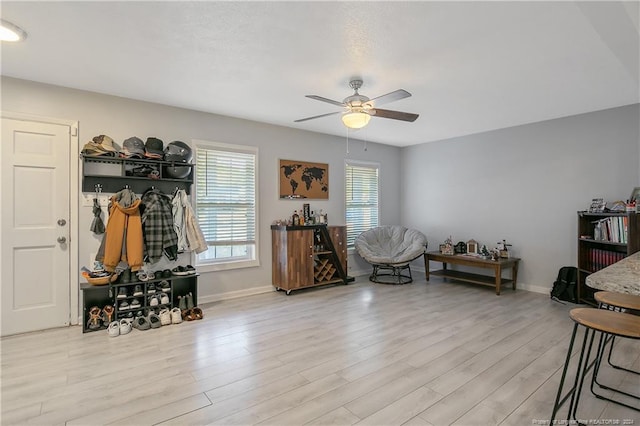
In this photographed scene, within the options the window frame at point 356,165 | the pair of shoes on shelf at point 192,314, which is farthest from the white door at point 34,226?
the window frame at point 356,165

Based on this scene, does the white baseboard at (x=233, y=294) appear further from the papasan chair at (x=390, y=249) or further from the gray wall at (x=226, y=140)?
the papasan chair at (x=390, y=249)

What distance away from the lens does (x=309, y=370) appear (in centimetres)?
258

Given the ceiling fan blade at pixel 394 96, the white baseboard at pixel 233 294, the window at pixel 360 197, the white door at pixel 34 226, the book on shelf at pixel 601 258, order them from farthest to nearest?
the window at pixel 360 197, the white baseboard at pixel 233 294, the book on shelf at pixel 601 258, the white door at pixel 34 226, the ceiling fan blade at pixel 394 96

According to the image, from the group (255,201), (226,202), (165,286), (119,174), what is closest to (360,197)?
(255,201)

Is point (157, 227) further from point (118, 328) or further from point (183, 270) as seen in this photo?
point (118, 328)

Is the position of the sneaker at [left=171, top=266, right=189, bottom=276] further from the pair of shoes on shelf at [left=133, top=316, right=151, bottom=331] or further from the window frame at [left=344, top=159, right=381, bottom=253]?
the window frame at [left=344, top=159, right=381, bottom=253]

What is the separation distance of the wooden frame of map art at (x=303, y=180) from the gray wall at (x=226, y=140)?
0.33 ft

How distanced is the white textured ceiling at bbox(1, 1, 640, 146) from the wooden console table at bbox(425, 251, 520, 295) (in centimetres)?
221

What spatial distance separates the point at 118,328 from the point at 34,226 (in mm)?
1359

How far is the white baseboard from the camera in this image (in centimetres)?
444

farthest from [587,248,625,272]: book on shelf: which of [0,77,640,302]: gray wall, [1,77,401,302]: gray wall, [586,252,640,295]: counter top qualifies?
[1,77,401,302]: gray wall

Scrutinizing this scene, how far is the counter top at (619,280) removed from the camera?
1.50 meters

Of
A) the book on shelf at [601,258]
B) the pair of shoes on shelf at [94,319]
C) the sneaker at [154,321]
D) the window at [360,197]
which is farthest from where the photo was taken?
the window at [360,197]

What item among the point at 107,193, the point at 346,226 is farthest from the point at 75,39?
the point at 346,226
